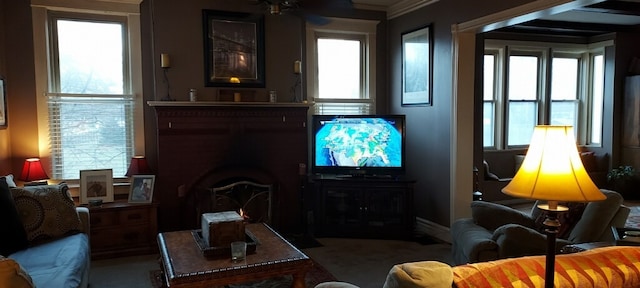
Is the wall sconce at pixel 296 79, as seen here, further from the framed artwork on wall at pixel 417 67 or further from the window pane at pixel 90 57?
the window pane at pixel 90 57

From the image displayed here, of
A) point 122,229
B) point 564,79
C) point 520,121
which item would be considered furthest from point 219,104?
point 564,79

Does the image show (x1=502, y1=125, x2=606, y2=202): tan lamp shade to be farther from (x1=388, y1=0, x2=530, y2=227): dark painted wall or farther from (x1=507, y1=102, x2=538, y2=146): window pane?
(x1=507, y1=102, x2=538, y2=146): window pane

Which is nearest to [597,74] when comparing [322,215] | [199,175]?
[322,215]

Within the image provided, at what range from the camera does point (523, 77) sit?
7270 mm

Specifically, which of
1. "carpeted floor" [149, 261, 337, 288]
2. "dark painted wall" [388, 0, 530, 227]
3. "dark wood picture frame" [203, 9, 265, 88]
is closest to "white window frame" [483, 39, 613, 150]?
"dark painted wall" [388, 0, 530, 227]

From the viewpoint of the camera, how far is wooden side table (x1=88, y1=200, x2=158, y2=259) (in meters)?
4.22

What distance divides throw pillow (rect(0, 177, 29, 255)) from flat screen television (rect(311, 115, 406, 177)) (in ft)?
9.49

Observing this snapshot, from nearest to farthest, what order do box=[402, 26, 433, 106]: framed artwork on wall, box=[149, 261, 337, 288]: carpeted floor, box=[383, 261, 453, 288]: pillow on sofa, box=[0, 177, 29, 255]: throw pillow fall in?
box=[383, 261, 453, 288]: pillow on sofa, box=[0, 177, 29, 255]: throw pillow, box=[149, 261, 337, 288]: carpeted floor, box=[402, 26, 433, 106]: framed artwork on wall

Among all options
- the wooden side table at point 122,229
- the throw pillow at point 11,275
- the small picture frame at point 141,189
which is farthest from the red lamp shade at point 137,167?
the throw pillow at point 11,275

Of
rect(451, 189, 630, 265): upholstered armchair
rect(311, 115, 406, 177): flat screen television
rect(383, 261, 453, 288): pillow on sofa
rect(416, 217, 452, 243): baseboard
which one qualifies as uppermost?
rect(311, 115, 406, 177): flat screen television

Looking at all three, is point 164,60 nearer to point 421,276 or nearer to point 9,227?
point 9,227

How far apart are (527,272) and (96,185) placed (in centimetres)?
408

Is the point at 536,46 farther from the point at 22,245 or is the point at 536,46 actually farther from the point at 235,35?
the point at 22,245

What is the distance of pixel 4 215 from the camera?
3.00 metres
